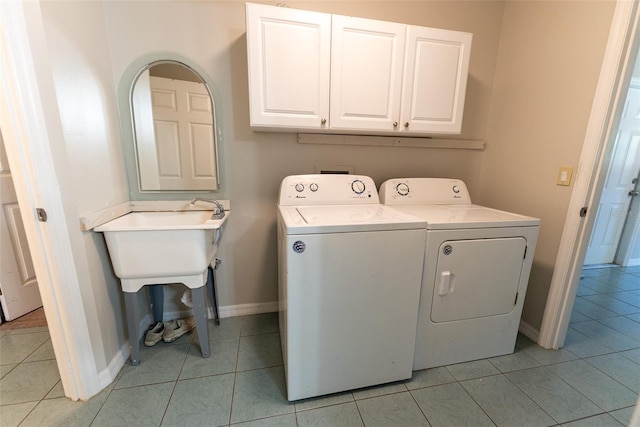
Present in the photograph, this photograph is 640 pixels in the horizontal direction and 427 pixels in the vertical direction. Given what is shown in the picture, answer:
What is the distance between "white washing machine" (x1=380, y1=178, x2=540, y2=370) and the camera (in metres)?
1.37

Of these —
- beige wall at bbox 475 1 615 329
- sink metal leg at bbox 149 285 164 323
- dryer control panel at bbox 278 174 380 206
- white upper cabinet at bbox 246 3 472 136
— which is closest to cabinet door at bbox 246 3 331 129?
white upper cabinet at bbox 246 3 472 136

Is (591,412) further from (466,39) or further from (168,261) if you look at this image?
(168,261)

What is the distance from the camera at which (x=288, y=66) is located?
1432mm

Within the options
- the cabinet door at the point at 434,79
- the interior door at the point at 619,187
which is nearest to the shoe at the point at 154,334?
the cabinet door at the point at 434,79

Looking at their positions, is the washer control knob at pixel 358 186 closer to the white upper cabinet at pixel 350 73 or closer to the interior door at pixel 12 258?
the white upper cabinet at pixel 350 73

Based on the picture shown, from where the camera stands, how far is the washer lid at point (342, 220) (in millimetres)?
1153

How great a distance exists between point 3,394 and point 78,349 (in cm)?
51

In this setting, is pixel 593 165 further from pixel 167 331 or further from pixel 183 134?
pixel 167 331

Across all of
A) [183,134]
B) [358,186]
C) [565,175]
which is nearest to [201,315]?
[183,134]

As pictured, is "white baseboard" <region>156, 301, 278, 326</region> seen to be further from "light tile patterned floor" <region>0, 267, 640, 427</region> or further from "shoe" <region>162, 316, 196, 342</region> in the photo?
"light tile patterned floor" <region>0, 267, 640, 427</region>

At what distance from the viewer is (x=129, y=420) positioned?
3.94 feet

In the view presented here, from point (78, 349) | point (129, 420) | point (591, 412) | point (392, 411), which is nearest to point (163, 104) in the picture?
point (78, 349)

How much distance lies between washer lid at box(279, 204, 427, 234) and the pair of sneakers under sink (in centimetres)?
112

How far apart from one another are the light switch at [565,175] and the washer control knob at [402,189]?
90 centimetres
